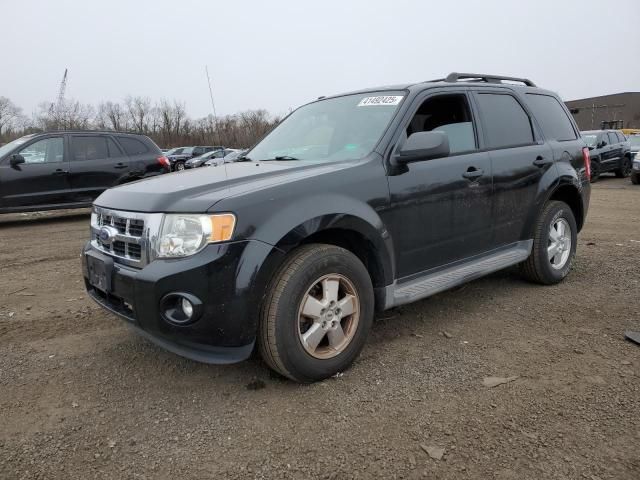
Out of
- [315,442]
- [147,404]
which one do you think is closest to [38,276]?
[147,404]

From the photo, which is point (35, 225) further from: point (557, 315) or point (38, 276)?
point (557, 315)

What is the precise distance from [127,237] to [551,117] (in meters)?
4.00

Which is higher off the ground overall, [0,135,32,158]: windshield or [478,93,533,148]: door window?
[0,135,32,158]: windshield

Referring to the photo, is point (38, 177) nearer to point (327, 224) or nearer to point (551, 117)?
point (327, 224)

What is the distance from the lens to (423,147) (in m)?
2.96

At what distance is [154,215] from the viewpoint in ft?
8.13

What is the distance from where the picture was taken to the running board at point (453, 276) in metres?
3.10

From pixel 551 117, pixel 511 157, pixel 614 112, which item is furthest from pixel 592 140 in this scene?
pixel 614 112

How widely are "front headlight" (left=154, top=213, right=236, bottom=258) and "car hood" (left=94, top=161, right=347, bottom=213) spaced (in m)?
0.05

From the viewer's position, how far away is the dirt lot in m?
2.08

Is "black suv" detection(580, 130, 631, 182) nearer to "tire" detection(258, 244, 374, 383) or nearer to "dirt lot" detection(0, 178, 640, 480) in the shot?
"dirt lot" detection(0, 178, 640, 480)

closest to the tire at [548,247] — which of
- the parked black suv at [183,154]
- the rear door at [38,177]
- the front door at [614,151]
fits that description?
the rear door at [38,177]

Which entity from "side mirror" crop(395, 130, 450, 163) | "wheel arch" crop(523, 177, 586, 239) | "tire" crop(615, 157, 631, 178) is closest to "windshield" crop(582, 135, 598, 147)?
"tire" crop(615, 157, 631, 178)

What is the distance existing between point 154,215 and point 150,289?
391mm
